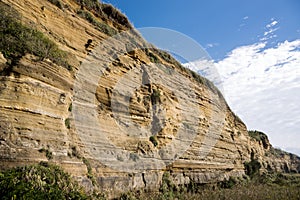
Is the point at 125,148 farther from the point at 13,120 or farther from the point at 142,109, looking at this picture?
the point at 13,120

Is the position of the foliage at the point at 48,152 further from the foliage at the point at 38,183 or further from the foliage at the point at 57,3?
the foliage at the point at 57,3

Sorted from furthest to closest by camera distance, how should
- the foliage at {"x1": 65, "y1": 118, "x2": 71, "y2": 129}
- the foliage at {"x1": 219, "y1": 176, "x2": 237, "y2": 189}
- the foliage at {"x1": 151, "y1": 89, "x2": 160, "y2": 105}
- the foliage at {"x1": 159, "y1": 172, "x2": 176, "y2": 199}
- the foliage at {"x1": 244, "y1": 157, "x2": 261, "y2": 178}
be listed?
1. the foliage at {"x1": 244, "y1": 157, "x2": 261, "y2": 178}
2. the foliage at {"x1": 219, "y1": 176, "x2": 237, "y2": 189}
3. the foliage at {"x1": 151, "y1": 89, "x2": 160, "y2": 105}
4. the foliage at {"x1": 159, "y1": 172, "x2": 176, "y2": 199}
5. the foliage at {"x1": 65, "y1": 118, "x2": 71, "y2": 129}

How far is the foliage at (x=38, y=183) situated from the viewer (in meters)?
6.23

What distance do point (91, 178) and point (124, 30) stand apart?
11208 millimetres

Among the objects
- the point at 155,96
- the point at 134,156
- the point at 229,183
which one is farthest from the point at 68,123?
the point at 229,183

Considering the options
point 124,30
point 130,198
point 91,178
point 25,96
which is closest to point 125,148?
point 130,198

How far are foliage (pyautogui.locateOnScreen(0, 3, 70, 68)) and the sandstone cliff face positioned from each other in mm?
328

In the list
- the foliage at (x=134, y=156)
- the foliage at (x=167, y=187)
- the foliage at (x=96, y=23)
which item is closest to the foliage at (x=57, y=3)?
the foliage at (x=96, y=23)

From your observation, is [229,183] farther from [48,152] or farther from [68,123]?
[48,152]

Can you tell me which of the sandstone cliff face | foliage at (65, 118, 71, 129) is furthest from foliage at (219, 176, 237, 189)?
foliage at (65, 118, 71, 129)

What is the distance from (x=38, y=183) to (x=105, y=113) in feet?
21.6

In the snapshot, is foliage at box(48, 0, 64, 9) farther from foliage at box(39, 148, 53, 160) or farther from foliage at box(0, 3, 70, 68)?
foliage at box(39, 148, 53, 160)

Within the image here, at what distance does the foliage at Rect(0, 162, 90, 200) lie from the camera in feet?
20.4

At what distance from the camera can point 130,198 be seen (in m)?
11.5
